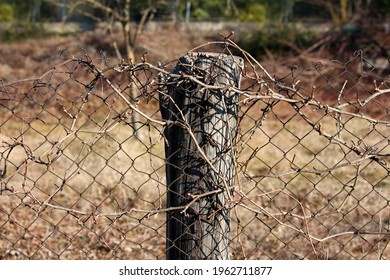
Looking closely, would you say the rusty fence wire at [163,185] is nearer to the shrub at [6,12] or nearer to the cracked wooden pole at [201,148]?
the cracked wooden pole at [201,148]

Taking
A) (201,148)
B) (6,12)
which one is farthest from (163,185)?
(6,12)

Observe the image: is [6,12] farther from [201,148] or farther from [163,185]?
[201,148]

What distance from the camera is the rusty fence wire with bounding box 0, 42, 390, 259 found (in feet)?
7.36

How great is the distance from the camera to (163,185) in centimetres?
239

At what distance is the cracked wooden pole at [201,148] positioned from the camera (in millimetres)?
2195

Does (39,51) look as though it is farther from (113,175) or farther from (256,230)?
(256,230)

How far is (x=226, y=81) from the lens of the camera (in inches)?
87.0

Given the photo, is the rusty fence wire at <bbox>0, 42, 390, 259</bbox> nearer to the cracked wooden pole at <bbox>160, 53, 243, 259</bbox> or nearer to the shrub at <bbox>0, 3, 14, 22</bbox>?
the cracked wooden pole at <bbox>160, 53, 243, 259</bbox>

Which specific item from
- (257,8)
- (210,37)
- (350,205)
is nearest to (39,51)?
(210,37)

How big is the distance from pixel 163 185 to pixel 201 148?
10.9 inches

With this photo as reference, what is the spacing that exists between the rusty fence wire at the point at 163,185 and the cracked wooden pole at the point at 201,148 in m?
0.03

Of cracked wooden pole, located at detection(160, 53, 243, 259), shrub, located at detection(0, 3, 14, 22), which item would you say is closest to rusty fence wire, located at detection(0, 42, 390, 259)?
cracked wooden pole, located at detection(160, 53, 243, 259)

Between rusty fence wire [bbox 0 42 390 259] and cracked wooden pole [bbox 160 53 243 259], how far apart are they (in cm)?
3

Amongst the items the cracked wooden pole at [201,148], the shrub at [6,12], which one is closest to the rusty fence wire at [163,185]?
the cracked wooden pole at [201,148]
